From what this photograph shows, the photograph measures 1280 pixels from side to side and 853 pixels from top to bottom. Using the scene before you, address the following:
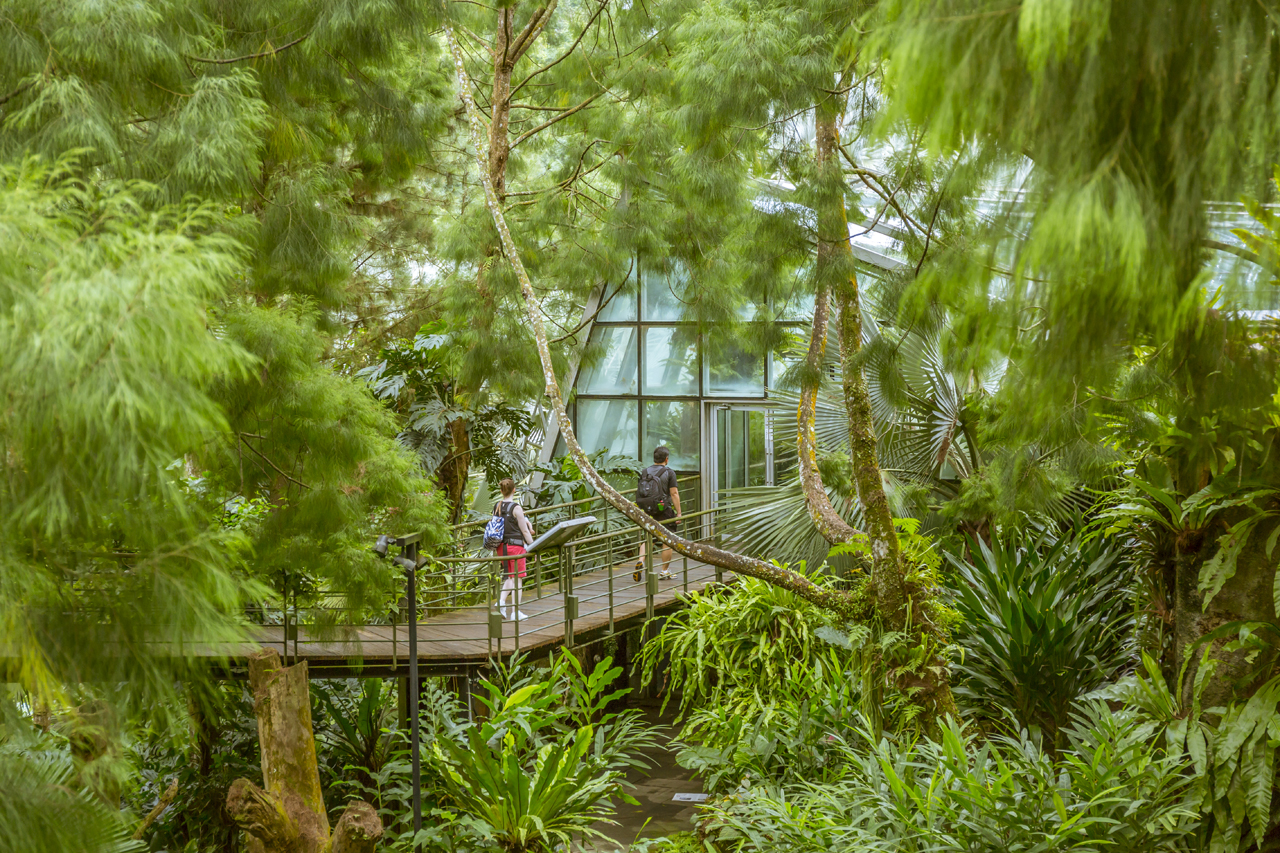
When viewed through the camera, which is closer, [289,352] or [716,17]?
[289,352]

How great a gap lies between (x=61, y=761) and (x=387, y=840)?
370 cm

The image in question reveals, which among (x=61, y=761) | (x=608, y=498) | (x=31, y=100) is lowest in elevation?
(x=61, y=761)

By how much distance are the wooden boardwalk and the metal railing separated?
0.04 ft

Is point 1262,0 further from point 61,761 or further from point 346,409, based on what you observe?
point 346,409

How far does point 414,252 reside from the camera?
15.5 metres

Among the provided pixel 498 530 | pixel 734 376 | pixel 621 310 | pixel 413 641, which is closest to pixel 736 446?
pixel 734 376

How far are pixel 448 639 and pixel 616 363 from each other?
6986mm

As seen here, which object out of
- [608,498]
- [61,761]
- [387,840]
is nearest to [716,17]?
[608,498]

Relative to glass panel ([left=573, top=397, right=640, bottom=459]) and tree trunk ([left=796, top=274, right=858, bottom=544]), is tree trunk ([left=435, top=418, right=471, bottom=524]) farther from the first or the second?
tree trunk ([left=796, top=274, right=858, bottom=544])

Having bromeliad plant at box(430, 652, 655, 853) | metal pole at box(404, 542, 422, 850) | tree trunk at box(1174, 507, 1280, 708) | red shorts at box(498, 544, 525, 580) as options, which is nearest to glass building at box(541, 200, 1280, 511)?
red shorts at box(498, 544, 525, 580)

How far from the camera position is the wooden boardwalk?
6.86 metres

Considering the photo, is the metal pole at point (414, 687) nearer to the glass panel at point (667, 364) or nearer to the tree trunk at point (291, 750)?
the tree trunk at point (291, 750)

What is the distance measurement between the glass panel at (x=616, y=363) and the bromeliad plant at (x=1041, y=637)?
7.17 meters

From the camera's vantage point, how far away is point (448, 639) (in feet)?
23.5
